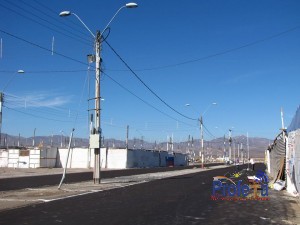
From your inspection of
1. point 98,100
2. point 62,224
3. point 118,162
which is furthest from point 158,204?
point 118,162

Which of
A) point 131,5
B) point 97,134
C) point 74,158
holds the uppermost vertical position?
point 131,5

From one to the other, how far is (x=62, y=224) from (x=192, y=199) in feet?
23.3

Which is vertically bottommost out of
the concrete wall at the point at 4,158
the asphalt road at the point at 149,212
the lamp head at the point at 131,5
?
the asphalt road at the point at 149,212

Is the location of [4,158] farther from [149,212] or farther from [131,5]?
[149,212]

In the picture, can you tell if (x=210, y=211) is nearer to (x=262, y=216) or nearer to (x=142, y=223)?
(x=262, y=216)

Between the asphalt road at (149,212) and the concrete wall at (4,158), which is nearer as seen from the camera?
the asphalt road at (149,212)

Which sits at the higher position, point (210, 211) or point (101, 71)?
point (101, 71)

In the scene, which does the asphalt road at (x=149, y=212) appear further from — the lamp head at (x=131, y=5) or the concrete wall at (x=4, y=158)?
the concrete wall at (x=4, y=158)

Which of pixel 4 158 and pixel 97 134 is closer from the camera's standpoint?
pixel 97 134

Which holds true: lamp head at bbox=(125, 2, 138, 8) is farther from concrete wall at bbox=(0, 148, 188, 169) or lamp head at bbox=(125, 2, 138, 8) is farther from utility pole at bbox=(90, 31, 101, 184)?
concrete wall at bbox=(0, 148, 188, 169)

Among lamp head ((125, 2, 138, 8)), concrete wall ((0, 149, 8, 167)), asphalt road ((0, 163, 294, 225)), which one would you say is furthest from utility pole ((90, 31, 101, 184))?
concrete wall ((0, 149, 8, 167))

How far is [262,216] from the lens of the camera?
11.6m

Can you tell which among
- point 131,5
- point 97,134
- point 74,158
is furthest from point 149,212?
point 74,158

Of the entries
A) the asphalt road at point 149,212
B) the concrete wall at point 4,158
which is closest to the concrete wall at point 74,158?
the concrete wall at point 4,158
